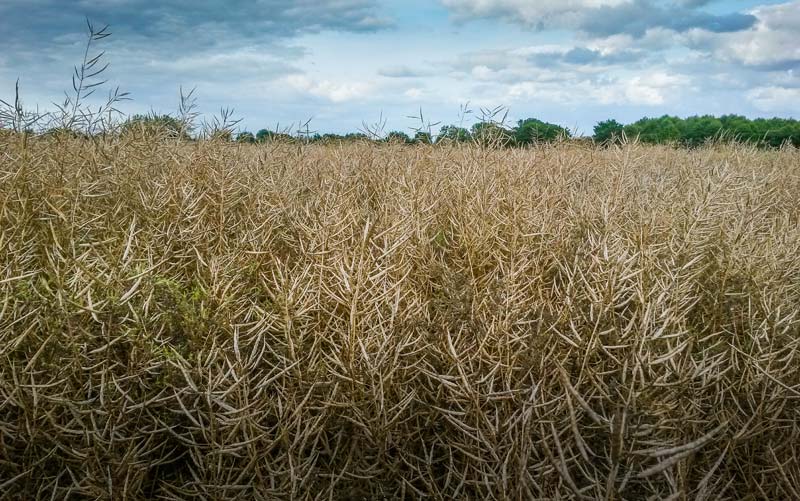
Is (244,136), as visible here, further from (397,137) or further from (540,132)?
(540,132)

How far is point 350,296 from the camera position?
181cm

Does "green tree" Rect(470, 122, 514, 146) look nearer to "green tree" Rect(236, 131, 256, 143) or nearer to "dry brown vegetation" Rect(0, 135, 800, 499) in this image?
"dry brown vegetation" Rect(0, 135, 800, 499)

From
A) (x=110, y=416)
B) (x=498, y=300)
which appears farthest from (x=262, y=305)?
(x=498, y=300)

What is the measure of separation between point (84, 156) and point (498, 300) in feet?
6.32

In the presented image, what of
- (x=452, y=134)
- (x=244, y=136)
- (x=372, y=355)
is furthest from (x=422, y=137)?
(x=372, y=355)

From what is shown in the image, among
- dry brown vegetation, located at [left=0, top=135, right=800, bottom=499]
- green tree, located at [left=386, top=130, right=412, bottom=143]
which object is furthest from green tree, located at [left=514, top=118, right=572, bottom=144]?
dry brown vegetation, located at [left=0, top=135, right=800, bottom=499]

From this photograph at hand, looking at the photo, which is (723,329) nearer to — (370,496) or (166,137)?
(370,496)

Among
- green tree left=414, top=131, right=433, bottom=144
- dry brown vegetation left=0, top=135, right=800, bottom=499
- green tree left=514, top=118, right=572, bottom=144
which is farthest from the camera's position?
green tree left=514, top=118, right=572, bottom=144

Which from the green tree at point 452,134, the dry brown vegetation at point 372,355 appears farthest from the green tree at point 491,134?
the dry brown vegetation at point 372,355

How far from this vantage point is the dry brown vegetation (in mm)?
1657

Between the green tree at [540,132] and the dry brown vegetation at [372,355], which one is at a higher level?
the green tree at [540,132]

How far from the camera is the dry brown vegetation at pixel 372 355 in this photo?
166 cm

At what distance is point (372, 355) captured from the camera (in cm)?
175

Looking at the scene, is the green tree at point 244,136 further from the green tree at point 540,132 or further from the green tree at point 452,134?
the green tree at point 540,132
